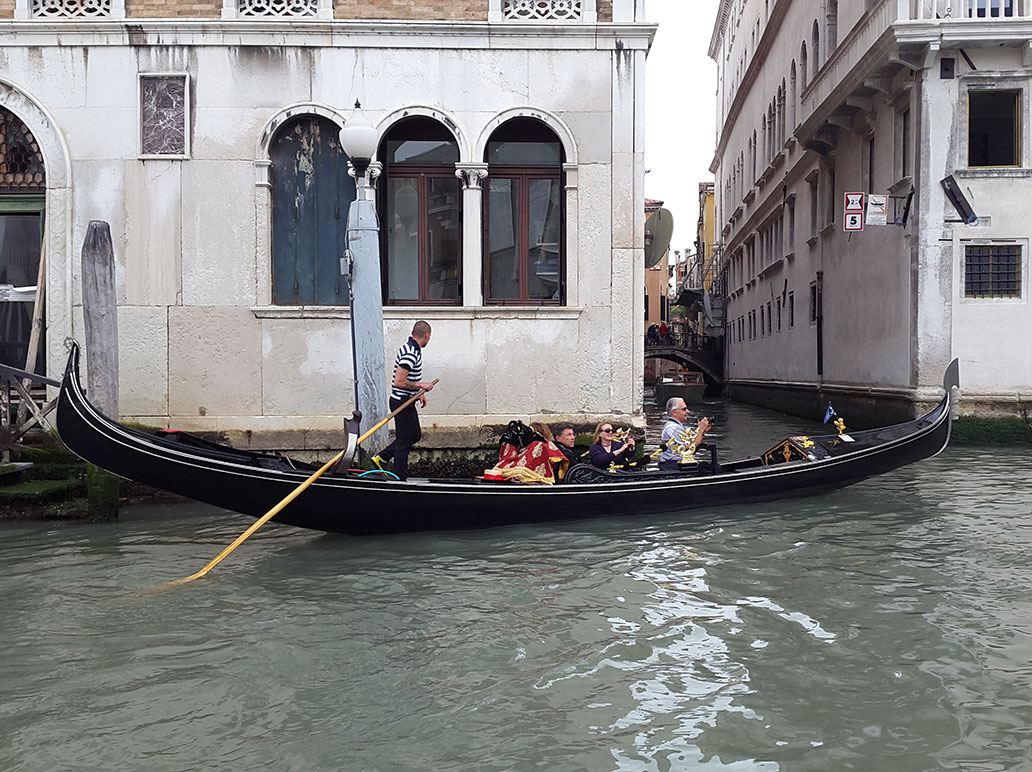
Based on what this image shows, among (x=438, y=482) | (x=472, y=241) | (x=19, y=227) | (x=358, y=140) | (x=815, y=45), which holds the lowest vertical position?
(x=438, y=482)

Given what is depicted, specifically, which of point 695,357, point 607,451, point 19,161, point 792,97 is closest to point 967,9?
point 792,97

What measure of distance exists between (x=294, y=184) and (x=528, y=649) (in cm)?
537

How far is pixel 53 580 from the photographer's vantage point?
524 cm

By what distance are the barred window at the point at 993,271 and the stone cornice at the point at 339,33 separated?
5967 mm

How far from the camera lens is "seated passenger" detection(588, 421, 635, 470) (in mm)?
7012

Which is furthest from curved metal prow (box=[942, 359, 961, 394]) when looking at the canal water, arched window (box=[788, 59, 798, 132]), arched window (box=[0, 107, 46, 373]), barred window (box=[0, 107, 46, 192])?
arched window (box=[788, 59, 798, 132])

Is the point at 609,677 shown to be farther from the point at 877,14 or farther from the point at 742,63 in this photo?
the point at 742,63

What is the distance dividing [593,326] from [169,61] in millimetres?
4036

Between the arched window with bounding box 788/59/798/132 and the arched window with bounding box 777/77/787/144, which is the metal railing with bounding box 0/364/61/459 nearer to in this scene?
the arched window with bounding box 788/59/798/132

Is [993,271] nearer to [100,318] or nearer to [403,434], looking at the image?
[403,434]

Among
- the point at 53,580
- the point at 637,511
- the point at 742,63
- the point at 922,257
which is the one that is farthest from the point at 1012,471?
the point at 742,63

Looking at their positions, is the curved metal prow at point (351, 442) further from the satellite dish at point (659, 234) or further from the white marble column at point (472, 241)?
the satellite dish at point (659, 234)

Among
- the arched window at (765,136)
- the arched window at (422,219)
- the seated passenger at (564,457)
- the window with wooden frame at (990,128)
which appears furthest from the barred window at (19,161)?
the arched window at (765,136)

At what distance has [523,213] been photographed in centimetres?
854
